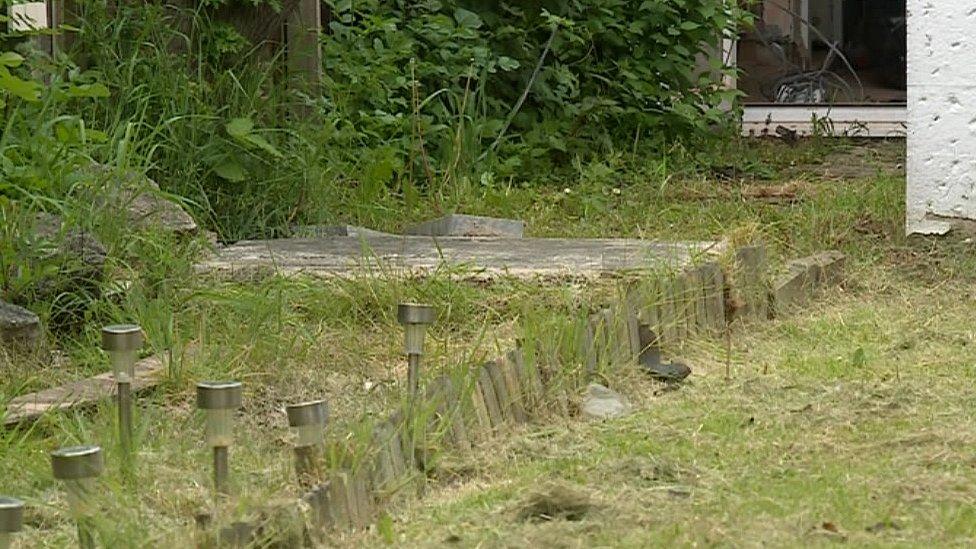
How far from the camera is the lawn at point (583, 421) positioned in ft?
9.19

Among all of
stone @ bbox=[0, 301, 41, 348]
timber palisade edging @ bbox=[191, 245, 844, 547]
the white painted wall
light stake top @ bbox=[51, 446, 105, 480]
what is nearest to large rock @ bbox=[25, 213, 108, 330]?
stone @ bbox=[0, 301, 41, 348]

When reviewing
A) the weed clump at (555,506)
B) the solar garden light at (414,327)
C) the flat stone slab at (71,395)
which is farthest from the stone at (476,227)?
the weed clump at (555,506)

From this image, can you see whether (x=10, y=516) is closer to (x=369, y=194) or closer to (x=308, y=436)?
(x=308, y=436)

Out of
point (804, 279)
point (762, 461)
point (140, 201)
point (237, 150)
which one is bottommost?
point (762, 461)

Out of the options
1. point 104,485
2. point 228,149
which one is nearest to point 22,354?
point 104,485

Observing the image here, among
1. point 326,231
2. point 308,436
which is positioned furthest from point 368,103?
point 308,436

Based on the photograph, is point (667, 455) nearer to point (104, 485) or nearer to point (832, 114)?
point (104, 485)

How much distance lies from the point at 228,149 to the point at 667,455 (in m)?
3.19

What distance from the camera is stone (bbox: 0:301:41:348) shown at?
3.93 meters

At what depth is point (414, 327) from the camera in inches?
125

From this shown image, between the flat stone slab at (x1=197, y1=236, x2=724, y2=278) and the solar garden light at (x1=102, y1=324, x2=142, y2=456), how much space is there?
1690 mm

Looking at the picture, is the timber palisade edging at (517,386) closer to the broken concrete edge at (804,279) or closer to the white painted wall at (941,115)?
the broken concrete edge at (804,279)

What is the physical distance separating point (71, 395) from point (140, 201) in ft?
5.81

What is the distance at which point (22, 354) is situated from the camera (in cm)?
394
